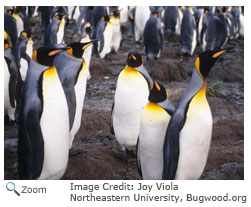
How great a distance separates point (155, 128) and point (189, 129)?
0.18m

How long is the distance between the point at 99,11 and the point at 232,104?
5.02 metres

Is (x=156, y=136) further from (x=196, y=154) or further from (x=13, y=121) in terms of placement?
(x=13, y=121)

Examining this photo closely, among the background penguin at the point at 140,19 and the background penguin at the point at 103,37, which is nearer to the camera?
the background penguin at the point at 103,37

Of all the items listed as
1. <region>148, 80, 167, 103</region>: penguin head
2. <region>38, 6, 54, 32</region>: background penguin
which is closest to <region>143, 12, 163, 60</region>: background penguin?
<region>38, 6, 54, 32</region>: background penguin

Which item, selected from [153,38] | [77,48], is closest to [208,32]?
[153,38]

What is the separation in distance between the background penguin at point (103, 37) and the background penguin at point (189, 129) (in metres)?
4.59

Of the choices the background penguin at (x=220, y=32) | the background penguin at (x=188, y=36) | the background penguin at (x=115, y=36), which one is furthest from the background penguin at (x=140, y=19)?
the background penguin at (x=220, y=32)

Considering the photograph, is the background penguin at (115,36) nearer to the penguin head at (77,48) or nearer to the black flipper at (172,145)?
the penguin head at (77,48)

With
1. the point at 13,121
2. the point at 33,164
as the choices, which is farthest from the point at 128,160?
the point at 13,121

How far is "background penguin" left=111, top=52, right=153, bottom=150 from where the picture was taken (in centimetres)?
258

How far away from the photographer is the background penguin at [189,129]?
1.96m

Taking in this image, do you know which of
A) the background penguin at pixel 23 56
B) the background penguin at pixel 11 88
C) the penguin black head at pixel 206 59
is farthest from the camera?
the background penguin at pixel 23 56

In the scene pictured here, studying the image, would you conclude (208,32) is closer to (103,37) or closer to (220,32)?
(220,32)
